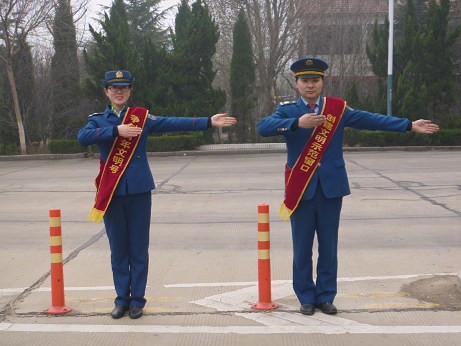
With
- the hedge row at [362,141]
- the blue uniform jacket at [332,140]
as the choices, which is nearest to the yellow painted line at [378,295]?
the blue uniform jacket at [332,140]

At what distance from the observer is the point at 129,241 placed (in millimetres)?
4121

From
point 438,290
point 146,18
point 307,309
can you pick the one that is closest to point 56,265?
point 307,309

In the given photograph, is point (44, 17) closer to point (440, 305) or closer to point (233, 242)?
point (233, 242)

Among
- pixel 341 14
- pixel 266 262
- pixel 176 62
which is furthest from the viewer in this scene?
pixel 341 14

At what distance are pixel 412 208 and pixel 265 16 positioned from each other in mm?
17634

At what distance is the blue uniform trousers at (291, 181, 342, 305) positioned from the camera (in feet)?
13.0

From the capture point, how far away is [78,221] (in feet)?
27.0

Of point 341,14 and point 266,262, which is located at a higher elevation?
point 341,14

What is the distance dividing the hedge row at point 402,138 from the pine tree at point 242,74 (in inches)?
199

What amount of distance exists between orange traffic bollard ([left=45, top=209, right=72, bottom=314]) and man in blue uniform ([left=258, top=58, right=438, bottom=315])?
1907mm

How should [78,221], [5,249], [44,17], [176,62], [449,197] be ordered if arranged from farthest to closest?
1. [176,62]
2. [44,17]
3. [449,197]
4. [78,221]
5. [5,249]

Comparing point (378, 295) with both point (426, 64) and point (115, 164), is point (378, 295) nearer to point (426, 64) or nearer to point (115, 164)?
point (115, 164)

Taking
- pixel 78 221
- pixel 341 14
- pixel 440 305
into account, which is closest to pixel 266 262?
pixel 440 305

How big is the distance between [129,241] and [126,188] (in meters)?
0.47
